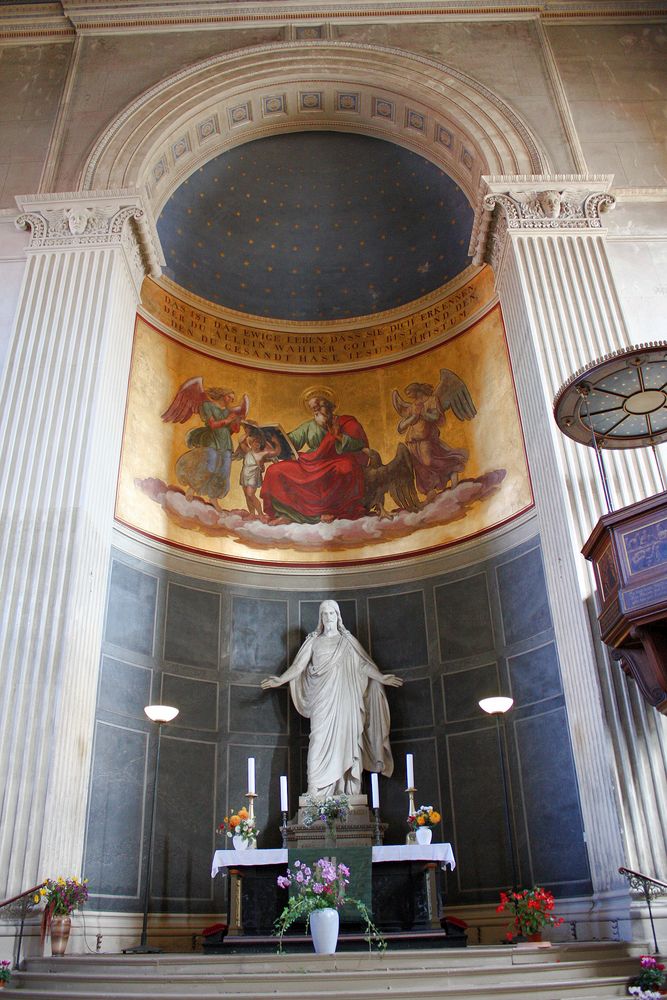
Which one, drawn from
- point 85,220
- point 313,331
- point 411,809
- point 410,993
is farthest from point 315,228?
point 410,993

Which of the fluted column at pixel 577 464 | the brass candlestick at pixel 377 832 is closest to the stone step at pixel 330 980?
the fluted column at pixel 577 464

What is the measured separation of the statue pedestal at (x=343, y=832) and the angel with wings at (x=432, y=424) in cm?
502

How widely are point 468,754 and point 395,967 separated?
4.83m

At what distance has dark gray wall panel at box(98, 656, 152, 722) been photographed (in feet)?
33.9

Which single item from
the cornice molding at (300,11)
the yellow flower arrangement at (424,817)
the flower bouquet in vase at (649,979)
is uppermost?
the cornice molding at (300,11)

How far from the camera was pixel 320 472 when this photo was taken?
1412 centimetres

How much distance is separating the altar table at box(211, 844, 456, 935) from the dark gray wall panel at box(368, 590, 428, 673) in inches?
133

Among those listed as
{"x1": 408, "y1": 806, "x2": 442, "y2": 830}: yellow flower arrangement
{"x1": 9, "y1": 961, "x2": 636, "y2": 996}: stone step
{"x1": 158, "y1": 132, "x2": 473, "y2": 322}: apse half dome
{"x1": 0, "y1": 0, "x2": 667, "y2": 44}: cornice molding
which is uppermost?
{"x1": 0, "y1": 0, "x2": 667, "y2": 44}: cornice molding

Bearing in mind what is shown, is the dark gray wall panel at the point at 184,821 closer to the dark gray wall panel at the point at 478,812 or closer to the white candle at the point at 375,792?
the white candle at the point at 375,792

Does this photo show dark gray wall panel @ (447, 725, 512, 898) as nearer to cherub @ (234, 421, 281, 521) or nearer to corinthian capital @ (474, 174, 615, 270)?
cherub @ (234, 421, 281, 521)

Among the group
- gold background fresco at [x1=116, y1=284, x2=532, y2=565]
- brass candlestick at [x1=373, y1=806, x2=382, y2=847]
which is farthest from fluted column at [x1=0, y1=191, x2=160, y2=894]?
brass candlestick at [x1=373, y1=806, x2=382, y2=847]

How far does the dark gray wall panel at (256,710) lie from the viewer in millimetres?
11797

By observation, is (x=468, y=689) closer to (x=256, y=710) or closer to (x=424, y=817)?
(x=424, y=817)

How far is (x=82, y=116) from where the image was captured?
1292cm
